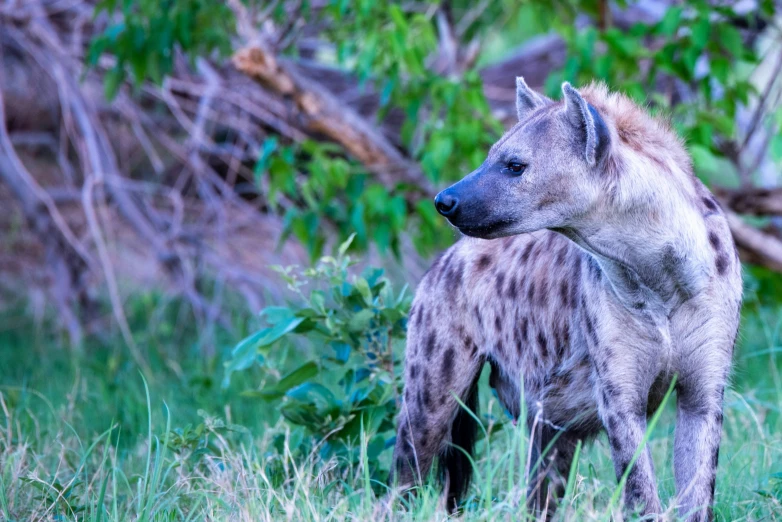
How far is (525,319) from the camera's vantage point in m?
2.64

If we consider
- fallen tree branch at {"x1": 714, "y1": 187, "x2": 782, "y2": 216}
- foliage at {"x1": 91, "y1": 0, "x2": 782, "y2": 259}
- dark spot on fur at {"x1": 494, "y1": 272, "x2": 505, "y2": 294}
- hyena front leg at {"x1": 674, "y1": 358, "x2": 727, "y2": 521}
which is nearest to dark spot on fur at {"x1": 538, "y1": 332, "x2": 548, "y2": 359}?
dark spot on fur at {"x1": 494, "y1": 272, "x2": 505, "y2": 294}

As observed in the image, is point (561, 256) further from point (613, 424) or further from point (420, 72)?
point (420, 72)

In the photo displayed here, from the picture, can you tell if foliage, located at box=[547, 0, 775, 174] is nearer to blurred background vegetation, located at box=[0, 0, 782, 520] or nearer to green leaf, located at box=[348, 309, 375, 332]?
blurred background vegetation, located at box=[0, 0, 782, 520]

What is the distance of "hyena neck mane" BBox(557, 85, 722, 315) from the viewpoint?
Result: 2.20m

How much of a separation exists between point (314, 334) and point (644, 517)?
1362 millimetres

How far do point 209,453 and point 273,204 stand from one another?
1513 mm

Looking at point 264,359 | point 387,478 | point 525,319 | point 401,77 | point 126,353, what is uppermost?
point 401,77

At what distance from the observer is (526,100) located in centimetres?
258

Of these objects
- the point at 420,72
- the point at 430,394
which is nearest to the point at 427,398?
the point at 430,394

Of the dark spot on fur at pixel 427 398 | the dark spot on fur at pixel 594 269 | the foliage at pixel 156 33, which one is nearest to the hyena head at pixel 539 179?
the dark spot on fur at pixel 594 269

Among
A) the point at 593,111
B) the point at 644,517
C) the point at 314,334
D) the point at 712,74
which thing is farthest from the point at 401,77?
the point at 644,517

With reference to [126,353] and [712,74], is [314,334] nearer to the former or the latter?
[712,74]

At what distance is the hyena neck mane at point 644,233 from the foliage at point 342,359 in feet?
3.13

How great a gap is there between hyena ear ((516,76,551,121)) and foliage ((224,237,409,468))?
0.73 m
